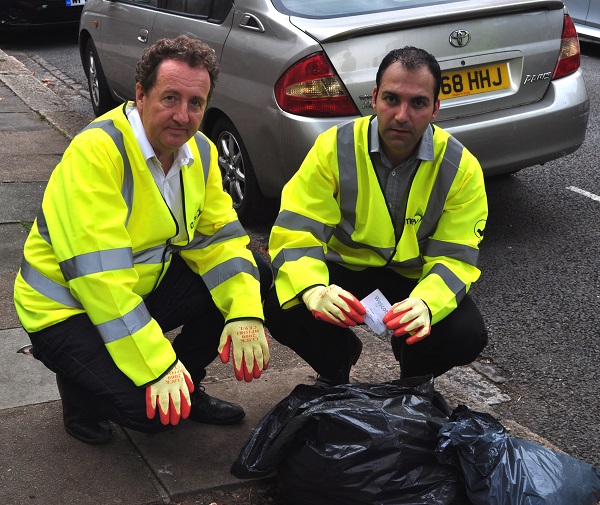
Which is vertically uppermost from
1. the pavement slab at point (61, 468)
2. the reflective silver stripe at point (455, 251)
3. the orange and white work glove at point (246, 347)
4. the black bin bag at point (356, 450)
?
the reflective silver stripe at point (455, 251)

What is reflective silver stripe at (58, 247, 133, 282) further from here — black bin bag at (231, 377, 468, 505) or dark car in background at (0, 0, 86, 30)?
dark car in background at (0, 0, 86, 30)

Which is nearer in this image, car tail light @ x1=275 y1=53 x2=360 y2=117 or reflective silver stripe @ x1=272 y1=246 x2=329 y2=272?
reflective silver stripe @ x1=272 y1=246 x2=329 y2=272

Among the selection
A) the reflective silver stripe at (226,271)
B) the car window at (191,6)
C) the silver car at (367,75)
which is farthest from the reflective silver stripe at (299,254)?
the car window at (191,6)

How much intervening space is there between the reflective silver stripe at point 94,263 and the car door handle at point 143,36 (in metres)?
3.62

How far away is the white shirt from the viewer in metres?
2.94

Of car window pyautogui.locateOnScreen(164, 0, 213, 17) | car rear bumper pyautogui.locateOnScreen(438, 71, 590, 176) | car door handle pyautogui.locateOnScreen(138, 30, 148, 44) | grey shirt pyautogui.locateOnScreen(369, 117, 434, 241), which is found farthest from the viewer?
car door handle pyautogui.locateOnScreen(138, 30, 148, 44)

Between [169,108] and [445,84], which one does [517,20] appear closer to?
[445,84]

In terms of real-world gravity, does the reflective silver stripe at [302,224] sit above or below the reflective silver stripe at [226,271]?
above

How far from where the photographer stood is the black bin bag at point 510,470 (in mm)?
2652

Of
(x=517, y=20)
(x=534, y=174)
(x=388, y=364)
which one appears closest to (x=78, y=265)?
(x=388, y=364)

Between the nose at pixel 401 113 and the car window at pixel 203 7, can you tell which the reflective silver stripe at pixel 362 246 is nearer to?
the nose at pixel 401 113

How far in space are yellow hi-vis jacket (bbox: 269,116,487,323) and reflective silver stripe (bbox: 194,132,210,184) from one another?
296 mm

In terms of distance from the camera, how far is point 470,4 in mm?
4859

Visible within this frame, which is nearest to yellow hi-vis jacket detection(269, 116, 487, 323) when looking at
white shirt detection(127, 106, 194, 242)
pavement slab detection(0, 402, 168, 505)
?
white shirt detection(127, 106, 194, 242)
